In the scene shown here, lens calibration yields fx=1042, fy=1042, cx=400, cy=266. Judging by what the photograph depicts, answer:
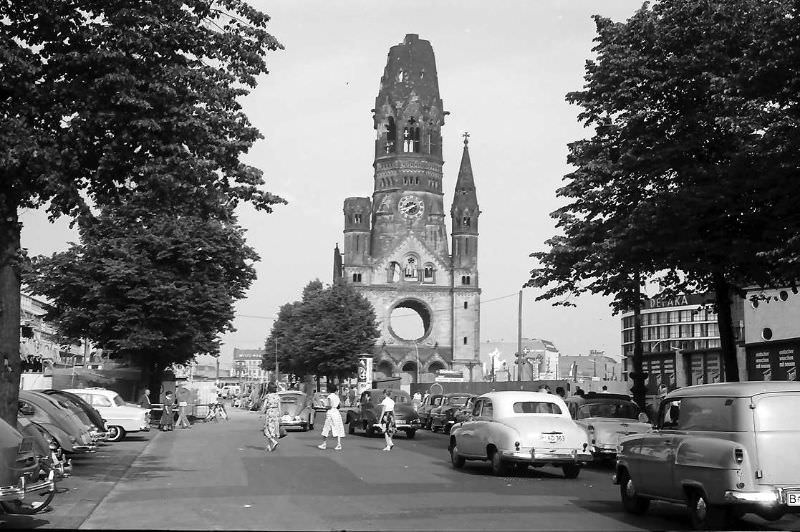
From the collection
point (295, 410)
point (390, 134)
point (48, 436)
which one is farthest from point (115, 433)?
point (390, 134)

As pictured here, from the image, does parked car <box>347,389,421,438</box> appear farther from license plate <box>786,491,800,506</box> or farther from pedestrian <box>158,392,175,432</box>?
license plate <box>786,491,800,506</box>

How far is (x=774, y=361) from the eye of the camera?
36.7 metres

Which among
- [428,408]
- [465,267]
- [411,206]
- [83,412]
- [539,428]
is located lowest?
[539,428]

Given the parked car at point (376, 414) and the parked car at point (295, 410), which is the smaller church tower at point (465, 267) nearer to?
the parked car at point (295, 410)

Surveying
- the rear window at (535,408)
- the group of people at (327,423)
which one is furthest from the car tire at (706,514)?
the group of people at (327,423)

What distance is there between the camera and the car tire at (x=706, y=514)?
11336mm

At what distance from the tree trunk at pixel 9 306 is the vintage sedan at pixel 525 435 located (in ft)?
27.9

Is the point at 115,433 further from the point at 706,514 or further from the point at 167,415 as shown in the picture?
the point at 706,514

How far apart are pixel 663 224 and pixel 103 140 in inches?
509

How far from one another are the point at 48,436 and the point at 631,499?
423 inches

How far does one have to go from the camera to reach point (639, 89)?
26.0 m

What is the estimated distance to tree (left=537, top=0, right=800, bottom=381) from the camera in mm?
21656

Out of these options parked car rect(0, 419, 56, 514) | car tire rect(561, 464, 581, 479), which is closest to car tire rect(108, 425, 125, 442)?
car tire rect(561, 464, 581, 479)

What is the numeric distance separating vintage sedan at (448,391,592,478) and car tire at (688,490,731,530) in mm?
7167
